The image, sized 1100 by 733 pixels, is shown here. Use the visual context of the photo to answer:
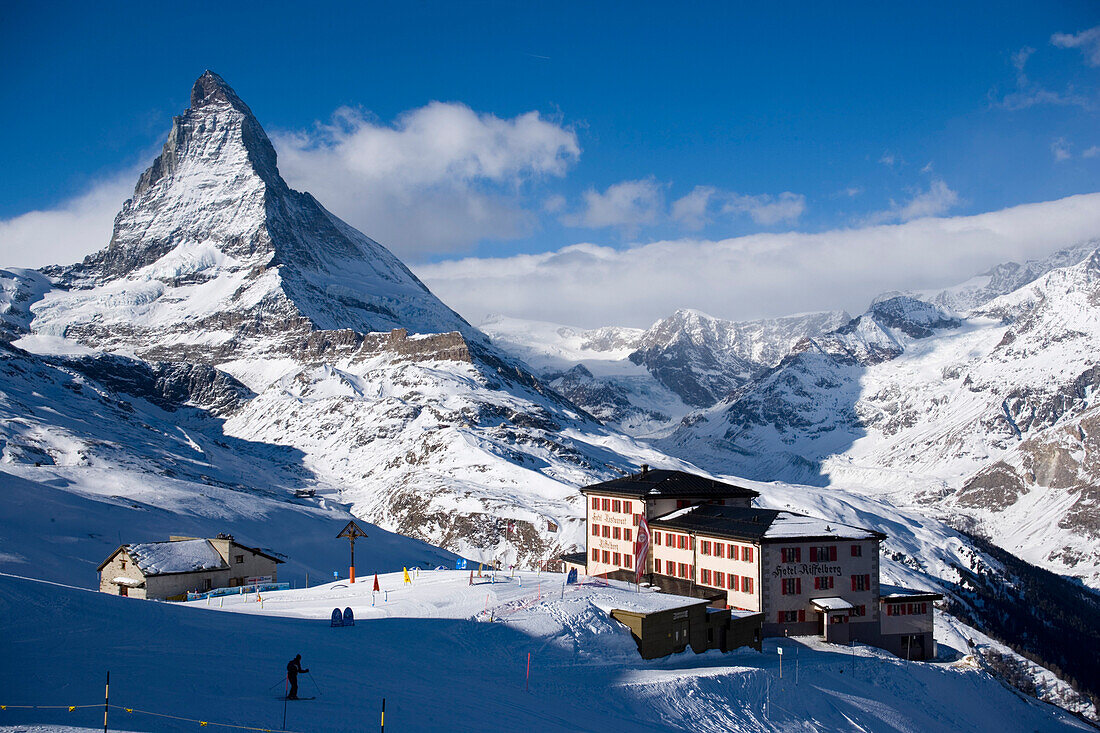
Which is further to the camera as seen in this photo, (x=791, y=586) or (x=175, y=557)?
(x=175, y=557)

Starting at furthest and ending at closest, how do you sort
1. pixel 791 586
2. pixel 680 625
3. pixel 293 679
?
pixel 791 586, pixel 680 625, pixel 293 679

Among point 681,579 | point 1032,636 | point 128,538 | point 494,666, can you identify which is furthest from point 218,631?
point 1032,636

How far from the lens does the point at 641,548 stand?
71750 mm

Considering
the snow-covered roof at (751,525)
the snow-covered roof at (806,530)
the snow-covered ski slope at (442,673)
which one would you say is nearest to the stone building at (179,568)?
the snow-covered ski slope at (442,673)

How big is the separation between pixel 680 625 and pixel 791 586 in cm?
1510

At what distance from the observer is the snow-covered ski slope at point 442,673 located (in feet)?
104

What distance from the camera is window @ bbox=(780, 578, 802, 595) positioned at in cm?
6450

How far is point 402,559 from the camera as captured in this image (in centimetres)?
12581

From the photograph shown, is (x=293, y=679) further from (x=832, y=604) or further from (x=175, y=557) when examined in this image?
(x=175, y=557)

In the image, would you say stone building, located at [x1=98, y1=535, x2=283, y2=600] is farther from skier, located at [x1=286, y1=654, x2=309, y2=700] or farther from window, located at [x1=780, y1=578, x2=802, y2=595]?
window, located at [x1=780, y1=578, x2=802, y2=595]

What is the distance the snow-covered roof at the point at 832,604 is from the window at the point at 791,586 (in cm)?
149

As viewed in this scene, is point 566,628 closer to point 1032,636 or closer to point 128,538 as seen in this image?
point 128,538

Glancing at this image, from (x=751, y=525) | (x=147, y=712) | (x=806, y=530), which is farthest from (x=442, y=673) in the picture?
(x=806, y=530)

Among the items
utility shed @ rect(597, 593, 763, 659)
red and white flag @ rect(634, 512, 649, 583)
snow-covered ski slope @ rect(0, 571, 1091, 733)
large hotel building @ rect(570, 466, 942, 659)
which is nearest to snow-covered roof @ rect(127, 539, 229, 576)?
snow-covered ski slope @ rect(0, 571, 1091, 733)
